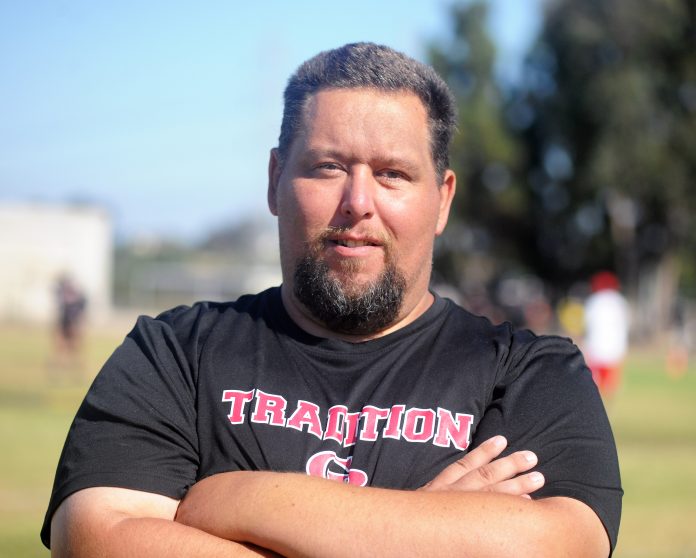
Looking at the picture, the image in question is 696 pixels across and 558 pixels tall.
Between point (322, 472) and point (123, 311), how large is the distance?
5875 cm

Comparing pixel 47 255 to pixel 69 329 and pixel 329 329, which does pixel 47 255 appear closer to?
pixel 69 329

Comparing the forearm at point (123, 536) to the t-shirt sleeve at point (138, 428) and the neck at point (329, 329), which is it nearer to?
the t-shirt sleeve at point (138, 428)

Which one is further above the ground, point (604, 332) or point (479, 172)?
point (479, 172)

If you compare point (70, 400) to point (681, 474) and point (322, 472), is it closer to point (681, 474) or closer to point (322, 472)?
point (681, 474)

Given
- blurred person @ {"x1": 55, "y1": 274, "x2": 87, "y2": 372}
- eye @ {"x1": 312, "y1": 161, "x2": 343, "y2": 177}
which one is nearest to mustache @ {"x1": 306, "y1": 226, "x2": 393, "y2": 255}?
eye @ {"x1": 312, "y1": 161, "x2": 343, "y2": 177}

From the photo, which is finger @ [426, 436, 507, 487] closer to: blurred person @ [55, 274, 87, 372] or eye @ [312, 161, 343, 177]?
eye @ [312, 161, 343, 177]

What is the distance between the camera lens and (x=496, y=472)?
2262mm

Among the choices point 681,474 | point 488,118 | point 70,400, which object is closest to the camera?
point 681,474

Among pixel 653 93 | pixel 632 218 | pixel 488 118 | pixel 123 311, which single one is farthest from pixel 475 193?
pixel 123 311

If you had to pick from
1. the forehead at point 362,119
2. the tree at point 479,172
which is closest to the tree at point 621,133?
the tree at point 479,172

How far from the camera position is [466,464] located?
89.9 inches

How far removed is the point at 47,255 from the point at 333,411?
55.6 m

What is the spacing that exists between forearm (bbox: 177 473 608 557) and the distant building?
51488mm

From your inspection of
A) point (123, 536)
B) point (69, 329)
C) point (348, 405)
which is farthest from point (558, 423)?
point (69, 329)
